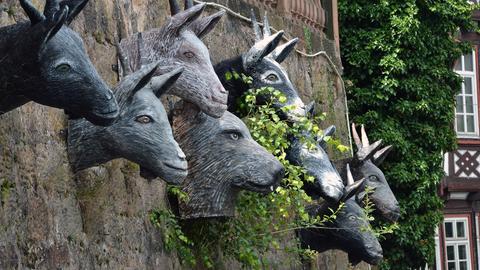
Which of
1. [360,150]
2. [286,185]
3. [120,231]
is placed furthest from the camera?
[360,150]

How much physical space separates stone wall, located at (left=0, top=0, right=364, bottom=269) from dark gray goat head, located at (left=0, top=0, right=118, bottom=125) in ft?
2.76

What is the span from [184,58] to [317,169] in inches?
89.2

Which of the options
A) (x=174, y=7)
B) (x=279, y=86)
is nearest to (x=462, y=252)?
(x=279, y=86)

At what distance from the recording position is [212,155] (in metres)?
9.41

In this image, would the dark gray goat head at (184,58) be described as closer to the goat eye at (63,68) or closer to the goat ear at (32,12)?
the goat eye at (63,68)

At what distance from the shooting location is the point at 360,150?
42.4ft

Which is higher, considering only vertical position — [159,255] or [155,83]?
[155,83]

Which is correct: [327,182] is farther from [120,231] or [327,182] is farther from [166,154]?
[166,154]

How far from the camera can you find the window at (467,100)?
28422 millimetres

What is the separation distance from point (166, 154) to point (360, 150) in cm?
527

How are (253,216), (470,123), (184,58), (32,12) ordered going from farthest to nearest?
1. (470,123)
2. (253,216)
3. (184,58)
4. (32,12)

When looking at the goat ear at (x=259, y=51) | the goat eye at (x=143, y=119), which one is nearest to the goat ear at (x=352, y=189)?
the goat ear at (x=259, y=51)

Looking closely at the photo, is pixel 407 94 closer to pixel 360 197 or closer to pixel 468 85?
pixel 360 197

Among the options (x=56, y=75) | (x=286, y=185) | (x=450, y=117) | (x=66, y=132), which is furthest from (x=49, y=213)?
(x=450, y=117)
